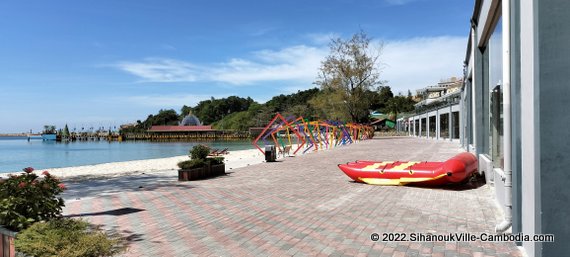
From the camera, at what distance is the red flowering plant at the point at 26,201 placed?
4633mm

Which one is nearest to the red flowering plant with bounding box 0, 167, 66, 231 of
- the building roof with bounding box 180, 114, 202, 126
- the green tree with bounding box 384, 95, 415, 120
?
the green tree with bounding box 384, 95, 415, 120

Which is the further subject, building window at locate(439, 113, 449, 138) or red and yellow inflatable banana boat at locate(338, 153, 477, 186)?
building window at locate(439, 113, 449, 138)

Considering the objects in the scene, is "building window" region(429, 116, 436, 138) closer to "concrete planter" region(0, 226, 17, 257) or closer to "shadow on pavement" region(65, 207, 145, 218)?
"shadow on pavement" region(65, 207, 145, 218)

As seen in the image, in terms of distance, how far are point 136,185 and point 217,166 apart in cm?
283

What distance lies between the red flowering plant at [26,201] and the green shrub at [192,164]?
20.6ft

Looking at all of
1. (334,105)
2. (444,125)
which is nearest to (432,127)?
(444,125)

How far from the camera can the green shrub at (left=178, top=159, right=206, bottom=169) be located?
1161 centimetres

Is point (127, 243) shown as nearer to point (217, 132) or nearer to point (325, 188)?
point (325, 188)

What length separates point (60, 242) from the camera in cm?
441

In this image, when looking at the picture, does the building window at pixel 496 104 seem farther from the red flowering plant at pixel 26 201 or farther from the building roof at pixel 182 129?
the building roof at pixel 182 129

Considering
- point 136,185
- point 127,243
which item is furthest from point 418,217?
point 136,185

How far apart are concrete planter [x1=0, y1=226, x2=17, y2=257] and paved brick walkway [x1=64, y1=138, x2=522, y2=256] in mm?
1239

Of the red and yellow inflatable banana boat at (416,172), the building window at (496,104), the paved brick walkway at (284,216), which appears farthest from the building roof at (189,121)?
the building window at (496,104)

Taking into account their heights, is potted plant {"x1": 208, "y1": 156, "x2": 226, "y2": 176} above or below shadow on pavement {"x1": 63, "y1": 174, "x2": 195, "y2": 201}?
above
